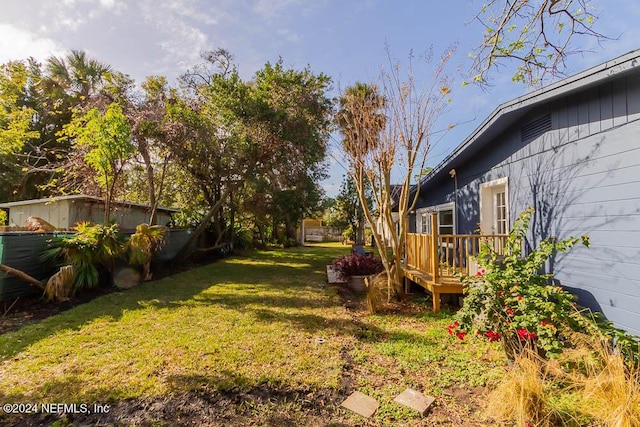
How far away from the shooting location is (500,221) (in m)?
6.47

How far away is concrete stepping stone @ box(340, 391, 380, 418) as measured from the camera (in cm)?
264

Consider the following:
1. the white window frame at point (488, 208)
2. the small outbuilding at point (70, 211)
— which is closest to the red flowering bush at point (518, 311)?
the white window frame at point (488, 208)

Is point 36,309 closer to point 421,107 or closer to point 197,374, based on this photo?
point 197,374

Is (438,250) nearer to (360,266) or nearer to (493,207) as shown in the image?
(493,207)

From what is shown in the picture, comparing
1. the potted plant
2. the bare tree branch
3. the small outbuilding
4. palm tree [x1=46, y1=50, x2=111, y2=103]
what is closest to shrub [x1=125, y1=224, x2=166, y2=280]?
the small outbuilding

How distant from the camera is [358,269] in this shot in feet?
26.1

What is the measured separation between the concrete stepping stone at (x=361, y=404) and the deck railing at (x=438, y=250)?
2951mm

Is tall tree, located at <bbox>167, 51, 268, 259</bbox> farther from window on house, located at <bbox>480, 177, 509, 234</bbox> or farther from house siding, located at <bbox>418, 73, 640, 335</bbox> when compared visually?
house siding, located at <bbox>418, 73, 640, 335</bbox>

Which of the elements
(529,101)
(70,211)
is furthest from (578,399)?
(70,211)

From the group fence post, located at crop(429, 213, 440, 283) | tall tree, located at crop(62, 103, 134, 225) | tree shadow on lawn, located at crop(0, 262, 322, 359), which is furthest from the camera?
tall tree, located at crop(62, 103, 134, 225)

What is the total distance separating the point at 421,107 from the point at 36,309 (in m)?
8.14

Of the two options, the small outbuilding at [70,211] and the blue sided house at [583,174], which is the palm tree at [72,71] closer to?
the small outbuilding at [70,211]

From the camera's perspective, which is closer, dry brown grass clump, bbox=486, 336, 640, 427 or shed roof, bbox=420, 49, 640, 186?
dry brown grass clump, bbox=486, 336, 640, 427

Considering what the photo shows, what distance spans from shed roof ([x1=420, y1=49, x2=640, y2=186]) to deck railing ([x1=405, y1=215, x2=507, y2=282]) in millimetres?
2144
